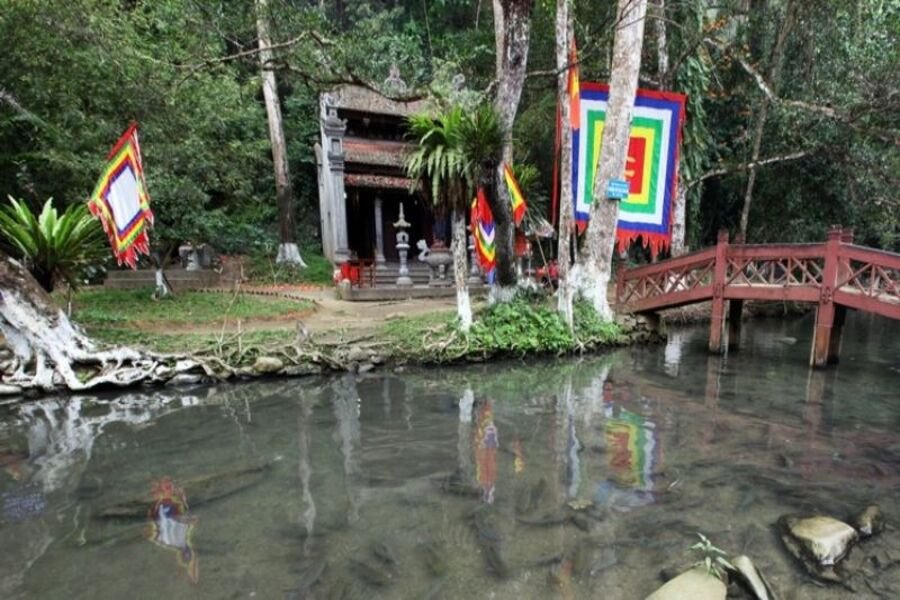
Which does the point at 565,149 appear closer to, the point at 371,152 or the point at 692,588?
the point at 692,588

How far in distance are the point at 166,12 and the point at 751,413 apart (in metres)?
10.5

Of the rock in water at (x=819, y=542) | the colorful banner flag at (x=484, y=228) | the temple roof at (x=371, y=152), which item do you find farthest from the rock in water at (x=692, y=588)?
the temple roof at (x=371, y=152)

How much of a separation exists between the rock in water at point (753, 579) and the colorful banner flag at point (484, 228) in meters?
6.70

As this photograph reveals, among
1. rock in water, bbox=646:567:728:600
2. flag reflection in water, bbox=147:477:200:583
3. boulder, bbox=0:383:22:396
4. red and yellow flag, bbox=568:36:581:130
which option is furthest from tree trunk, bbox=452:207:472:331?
Result: boulder, bbox=0:383:22:396

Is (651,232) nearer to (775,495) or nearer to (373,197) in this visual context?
(775,495)

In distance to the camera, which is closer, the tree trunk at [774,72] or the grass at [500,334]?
the grass at [500,334]

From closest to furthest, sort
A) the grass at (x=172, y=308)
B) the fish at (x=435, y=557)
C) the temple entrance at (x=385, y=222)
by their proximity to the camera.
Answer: the fish at (x=435, y=557)
the grass at (x=172, y=308)
the temple entrance at (x=385, y=222)

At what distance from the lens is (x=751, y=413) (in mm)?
6656

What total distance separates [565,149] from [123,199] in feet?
23.7

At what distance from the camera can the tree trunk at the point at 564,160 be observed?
8.54 m

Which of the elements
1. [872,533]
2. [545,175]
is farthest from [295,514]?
[545,175]

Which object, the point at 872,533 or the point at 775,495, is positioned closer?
the point at 872,533

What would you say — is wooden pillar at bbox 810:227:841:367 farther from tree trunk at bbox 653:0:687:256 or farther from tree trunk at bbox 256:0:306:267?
tree trunk at bbox 256:0:306:267

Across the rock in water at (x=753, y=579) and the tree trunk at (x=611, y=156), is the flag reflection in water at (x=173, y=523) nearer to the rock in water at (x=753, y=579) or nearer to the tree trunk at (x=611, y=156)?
the rock in water at (x=753, y=579)
